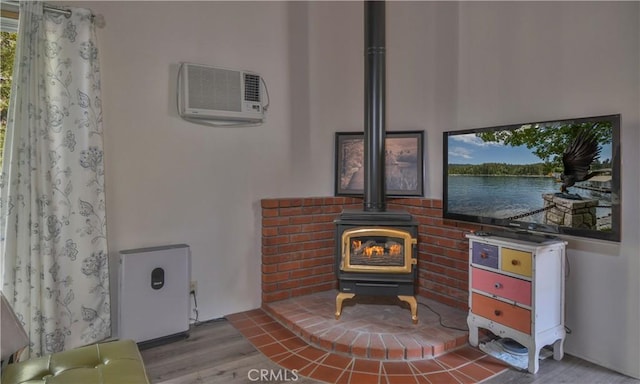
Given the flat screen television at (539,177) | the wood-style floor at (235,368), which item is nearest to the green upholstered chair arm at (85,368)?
the wood-style floor at (235,368)

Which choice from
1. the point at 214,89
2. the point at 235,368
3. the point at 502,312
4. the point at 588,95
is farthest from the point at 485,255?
the point at 214,89

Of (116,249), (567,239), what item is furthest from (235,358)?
(567,239)

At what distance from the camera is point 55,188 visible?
2227mm

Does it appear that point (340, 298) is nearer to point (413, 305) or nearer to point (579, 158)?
point (413, 305)

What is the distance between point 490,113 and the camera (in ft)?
9.12

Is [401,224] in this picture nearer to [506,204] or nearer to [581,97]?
[506,204]

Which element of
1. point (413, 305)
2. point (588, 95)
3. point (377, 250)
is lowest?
point (413, 305)

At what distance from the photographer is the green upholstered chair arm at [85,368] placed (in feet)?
4.72

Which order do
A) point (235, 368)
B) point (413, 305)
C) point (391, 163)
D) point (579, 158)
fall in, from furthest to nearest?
point (391, 163)
point (413, 305)
point (235, 368)
point (579, 158)

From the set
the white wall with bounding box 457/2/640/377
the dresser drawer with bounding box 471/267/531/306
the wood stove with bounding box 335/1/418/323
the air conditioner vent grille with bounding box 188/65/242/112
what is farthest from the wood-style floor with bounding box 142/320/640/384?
the air conditioner vent grille with bounding box 188/65/242/112

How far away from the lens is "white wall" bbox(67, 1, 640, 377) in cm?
216

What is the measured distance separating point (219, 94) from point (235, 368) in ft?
6.17

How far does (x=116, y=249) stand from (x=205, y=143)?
959 mm

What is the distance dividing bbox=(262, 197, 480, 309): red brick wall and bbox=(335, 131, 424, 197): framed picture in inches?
4.4
